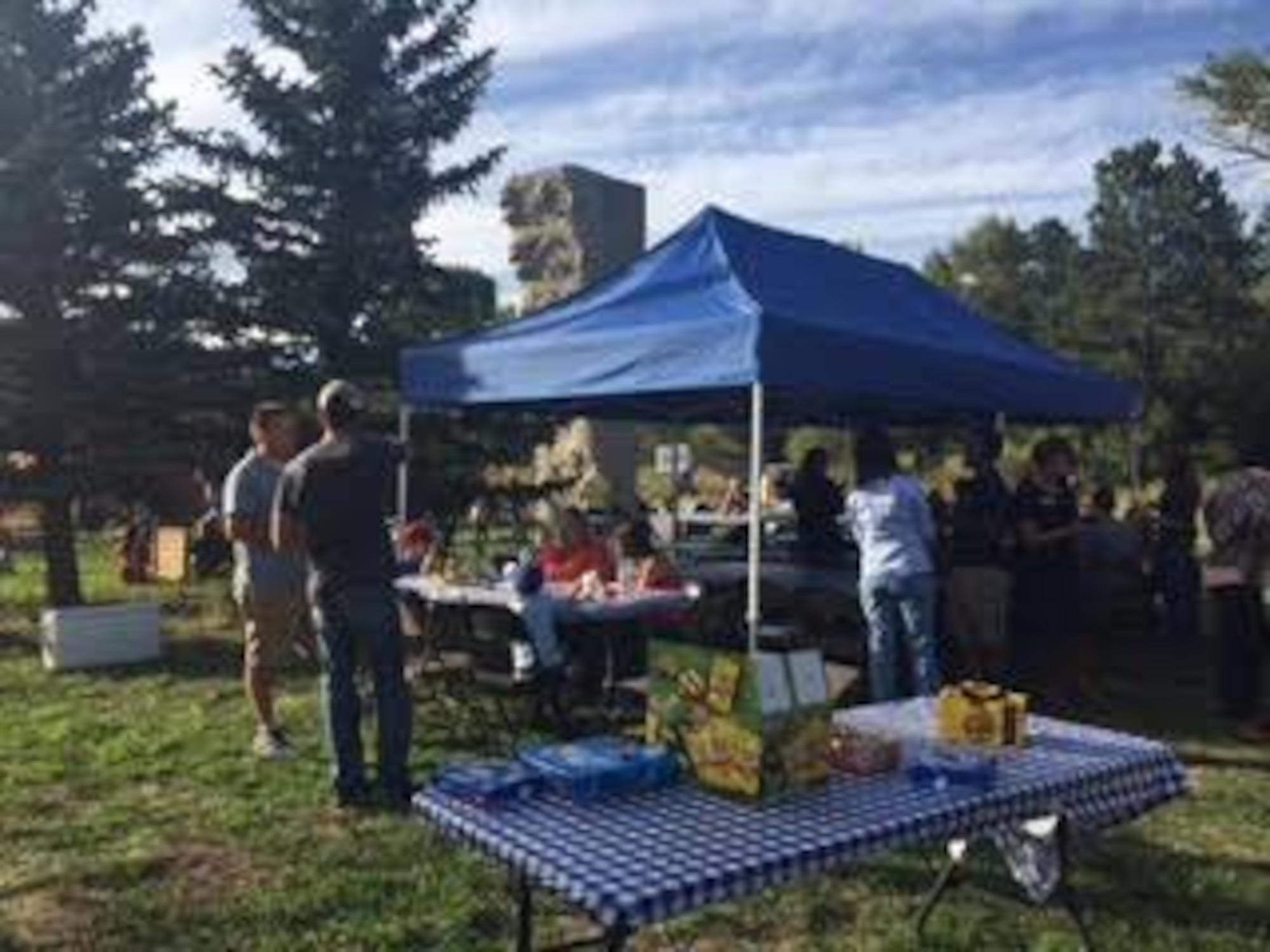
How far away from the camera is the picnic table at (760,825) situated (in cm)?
351

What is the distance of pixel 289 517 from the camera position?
7.39 metres

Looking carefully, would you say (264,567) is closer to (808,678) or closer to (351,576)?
(351,576)

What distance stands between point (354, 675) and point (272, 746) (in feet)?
4.97

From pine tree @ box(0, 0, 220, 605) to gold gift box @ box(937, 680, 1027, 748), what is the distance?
12.0 meters

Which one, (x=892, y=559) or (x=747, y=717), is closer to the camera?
(x=747, y=717)

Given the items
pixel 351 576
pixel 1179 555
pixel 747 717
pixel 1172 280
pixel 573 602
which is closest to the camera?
pixel 747 717

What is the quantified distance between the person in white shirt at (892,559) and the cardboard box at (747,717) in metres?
4.15

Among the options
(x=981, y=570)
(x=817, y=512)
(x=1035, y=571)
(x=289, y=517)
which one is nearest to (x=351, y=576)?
(x=289, y=517)

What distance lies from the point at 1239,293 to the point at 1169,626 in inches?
1276

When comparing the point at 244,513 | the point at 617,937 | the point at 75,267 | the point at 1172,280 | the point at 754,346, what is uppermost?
the point at 1172,280

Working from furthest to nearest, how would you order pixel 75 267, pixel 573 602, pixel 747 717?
pixel 75 267 → pixel 573 602 → pixel 747 717

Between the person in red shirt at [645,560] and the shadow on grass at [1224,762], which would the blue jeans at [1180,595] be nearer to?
the shadow on grass at [1224,762]

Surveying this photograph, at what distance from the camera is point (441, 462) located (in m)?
18.1

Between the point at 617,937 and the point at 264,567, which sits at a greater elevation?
the point at 264,567
